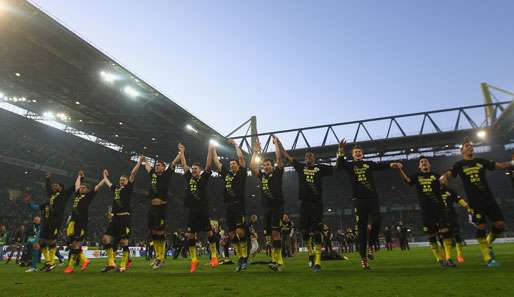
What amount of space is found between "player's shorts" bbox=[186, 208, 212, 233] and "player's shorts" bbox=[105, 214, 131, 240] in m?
2.02

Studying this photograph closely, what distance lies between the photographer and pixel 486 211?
7.10 m

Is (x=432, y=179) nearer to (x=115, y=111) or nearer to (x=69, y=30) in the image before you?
(x=69, y=30)

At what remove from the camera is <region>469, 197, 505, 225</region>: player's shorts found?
7016mm

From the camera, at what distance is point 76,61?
73.0 ft

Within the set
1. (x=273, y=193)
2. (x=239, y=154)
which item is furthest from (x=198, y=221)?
(x=273, y=193)

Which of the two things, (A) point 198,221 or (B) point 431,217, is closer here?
(B) point 431,217

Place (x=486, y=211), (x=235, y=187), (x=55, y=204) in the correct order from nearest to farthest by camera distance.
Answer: (x=486, y=211) → (x=235, y=187) → (x=55, y=204)

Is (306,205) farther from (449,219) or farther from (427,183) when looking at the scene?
(449,219)

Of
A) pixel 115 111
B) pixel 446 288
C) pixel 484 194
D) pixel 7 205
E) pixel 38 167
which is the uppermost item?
pixel 115 111

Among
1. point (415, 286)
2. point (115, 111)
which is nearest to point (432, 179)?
point (415, 286)

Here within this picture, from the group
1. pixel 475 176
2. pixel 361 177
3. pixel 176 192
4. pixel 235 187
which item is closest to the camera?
pixel 475 176

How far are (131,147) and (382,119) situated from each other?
27.7 m

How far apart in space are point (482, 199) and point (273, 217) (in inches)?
170

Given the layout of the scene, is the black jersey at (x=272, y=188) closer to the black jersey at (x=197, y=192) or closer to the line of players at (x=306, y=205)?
the line of players at (x=306, y=205)
